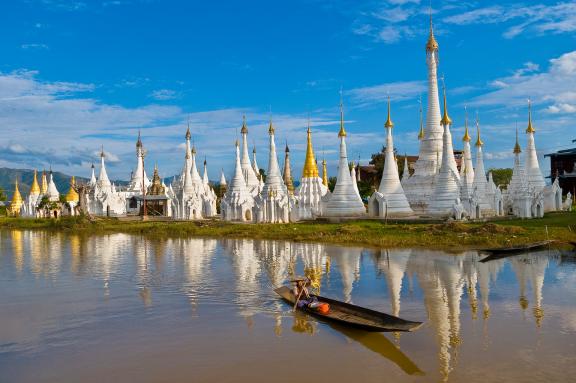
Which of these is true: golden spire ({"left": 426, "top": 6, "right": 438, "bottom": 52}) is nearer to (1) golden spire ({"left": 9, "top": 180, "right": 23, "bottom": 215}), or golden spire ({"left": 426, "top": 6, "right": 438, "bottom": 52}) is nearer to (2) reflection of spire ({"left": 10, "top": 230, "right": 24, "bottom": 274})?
(2) reflection of spire ({"left": 10, "top": 230, "right": 24, "bottom": 274})

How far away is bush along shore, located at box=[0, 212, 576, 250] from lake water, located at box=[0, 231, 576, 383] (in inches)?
88.3

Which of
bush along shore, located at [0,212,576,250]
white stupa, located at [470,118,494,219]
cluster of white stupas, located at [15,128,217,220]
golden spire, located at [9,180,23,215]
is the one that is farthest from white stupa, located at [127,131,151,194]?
white stupa, located at [470,118,494,219]

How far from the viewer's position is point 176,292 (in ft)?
60.4

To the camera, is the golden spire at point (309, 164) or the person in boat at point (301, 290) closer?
the person in boat at point (301, 290)

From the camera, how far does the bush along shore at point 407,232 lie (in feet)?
90.8

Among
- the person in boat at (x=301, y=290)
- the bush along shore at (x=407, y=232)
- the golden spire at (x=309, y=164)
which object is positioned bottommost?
the person in boat at (x=301, y=290)

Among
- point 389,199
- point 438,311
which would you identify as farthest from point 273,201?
point 438,311

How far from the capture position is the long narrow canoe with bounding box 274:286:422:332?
1209 centimetres

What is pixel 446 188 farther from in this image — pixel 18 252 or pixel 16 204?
pixel 16 204

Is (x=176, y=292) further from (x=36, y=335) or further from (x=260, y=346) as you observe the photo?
(x=260, y=346)

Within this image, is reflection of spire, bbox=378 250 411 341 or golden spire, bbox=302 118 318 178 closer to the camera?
reflection of spire, bbox=378 250 411 341

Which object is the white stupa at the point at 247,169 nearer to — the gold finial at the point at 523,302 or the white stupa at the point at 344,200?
the white stupa at the point at 344,200

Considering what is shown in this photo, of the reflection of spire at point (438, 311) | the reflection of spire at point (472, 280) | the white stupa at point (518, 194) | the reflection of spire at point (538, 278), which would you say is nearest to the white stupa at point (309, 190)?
the white stupa at point (518, 194)

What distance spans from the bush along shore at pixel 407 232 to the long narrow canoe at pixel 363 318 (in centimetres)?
1406
